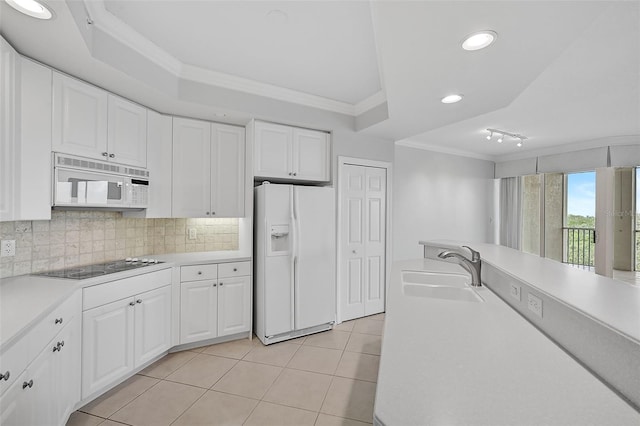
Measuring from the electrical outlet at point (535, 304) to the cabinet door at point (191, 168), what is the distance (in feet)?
8.99

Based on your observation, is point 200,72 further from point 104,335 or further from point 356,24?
point 104,335

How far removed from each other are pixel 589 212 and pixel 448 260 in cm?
370

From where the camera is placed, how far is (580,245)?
5527 mm

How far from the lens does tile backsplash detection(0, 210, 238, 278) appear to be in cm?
208

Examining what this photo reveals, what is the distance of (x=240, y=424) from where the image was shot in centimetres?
189

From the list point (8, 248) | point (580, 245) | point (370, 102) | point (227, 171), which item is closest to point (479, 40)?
point (370, 102)

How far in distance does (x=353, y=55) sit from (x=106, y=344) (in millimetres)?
2849

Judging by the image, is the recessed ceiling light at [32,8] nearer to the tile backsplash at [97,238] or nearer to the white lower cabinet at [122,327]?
the tile backsplash at [97,238]

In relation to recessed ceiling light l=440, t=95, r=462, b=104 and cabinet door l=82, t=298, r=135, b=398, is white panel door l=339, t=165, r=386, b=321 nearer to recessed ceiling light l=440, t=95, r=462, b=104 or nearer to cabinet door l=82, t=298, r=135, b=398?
recessed ceiling light l=440, t=95, r=462, b=104

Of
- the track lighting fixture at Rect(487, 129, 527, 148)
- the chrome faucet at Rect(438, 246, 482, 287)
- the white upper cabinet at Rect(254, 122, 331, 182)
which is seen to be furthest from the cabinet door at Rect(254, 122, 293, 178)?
the track lighting fixture at Rect(487, 129, 527, 148)

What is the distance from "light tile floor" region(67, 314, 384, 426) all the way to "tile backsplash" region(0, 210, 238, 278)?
1.06 metres

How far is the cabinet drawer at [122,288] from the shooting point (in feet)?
6.59

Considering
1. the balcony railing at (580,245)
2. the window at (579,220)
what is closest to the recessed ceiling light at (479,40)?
the window at (579,220)

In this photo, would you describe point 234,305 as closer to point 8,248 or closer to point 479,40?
point 8,248
